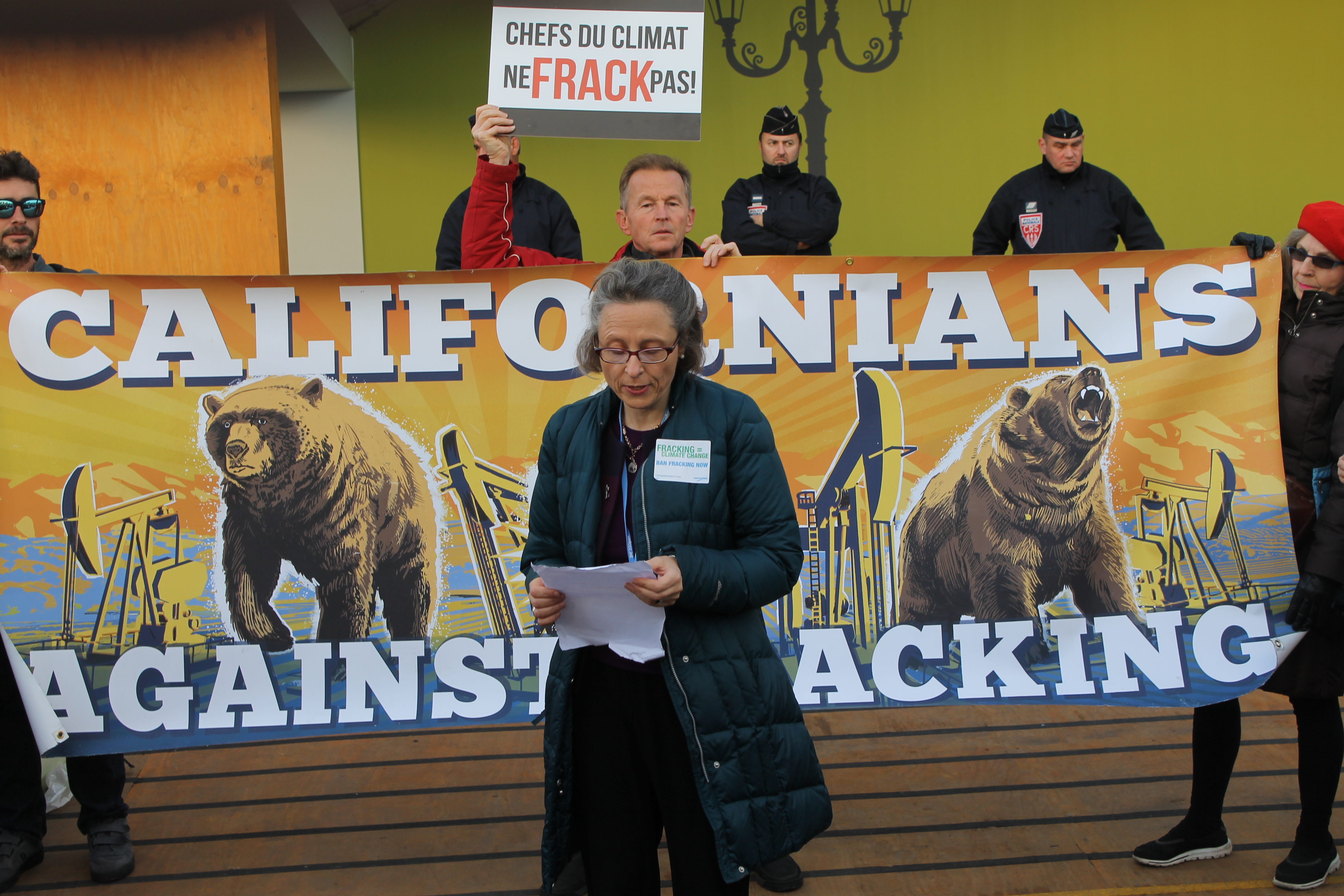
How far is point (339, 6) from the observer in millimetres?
5875

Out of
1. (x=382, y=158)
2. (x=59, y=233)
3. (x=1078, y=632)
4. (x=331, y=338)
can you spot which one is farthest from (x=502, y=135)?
(x=382, y=158)

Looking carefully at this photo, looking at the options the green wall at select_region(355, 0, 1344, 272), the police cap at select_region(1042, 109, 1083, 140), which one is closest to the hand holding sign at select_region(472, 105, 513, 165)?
the police cap at select_region(1042, 109, 1083, 140)

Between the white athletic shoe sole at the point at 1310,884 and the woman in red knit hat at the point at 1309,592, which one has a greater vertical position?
the woman in red knit hat at the point at 1309,592

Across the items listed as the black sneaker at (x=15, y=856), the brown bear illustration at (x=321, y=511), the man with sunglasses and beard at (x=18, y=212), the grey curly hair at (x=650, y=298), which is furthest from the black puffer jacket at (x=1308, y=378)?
the black sneaker at (x=15, y=856)

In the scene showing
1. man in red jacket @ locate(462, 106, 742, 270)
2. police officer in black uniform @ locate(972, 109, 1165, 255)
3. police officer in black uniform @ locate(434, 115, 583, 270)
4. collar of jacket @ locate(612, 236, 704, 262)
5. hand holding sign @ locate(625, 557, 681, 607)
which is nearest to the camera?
hand holding sign @ locate(625, 557, 681, 607)

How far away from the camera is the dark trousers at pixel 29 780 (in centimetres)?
269

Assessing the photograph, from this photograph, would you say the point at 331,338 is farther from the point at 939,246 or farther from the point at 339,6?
the point at 939,246

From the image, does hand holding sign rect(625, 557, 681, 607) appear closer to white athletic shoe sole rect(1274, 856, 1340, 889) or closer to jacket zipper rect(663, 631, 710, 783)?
jacket zipper rect(663, 631, 710, 783)

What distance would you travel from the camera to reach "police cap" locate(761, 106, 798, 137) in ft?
15.7

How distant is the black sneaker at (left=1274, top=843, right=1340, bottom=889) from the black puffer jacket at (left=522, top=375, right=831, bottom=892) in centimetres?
144

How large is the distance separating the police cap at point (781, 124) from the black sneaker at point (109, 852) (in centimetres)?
372

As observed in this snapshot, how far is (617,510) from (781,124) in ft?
11.4

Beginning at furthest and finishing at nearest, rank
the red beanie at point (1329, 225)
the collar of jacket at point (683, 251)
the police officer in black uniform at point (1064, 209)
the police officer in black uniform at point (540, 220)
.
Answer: the police officer in black uniform at point (1064, 209)
the police officer in black uniform at point (540, 220)
the collar of jacket at point (683, 251)
the red beanie at point (1329, 225)

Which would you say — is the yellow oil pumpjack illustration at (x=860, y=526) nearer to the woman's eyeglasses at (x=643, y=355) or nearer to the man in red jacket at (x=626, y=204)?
the man in red jacket at (x=626, y=204)
